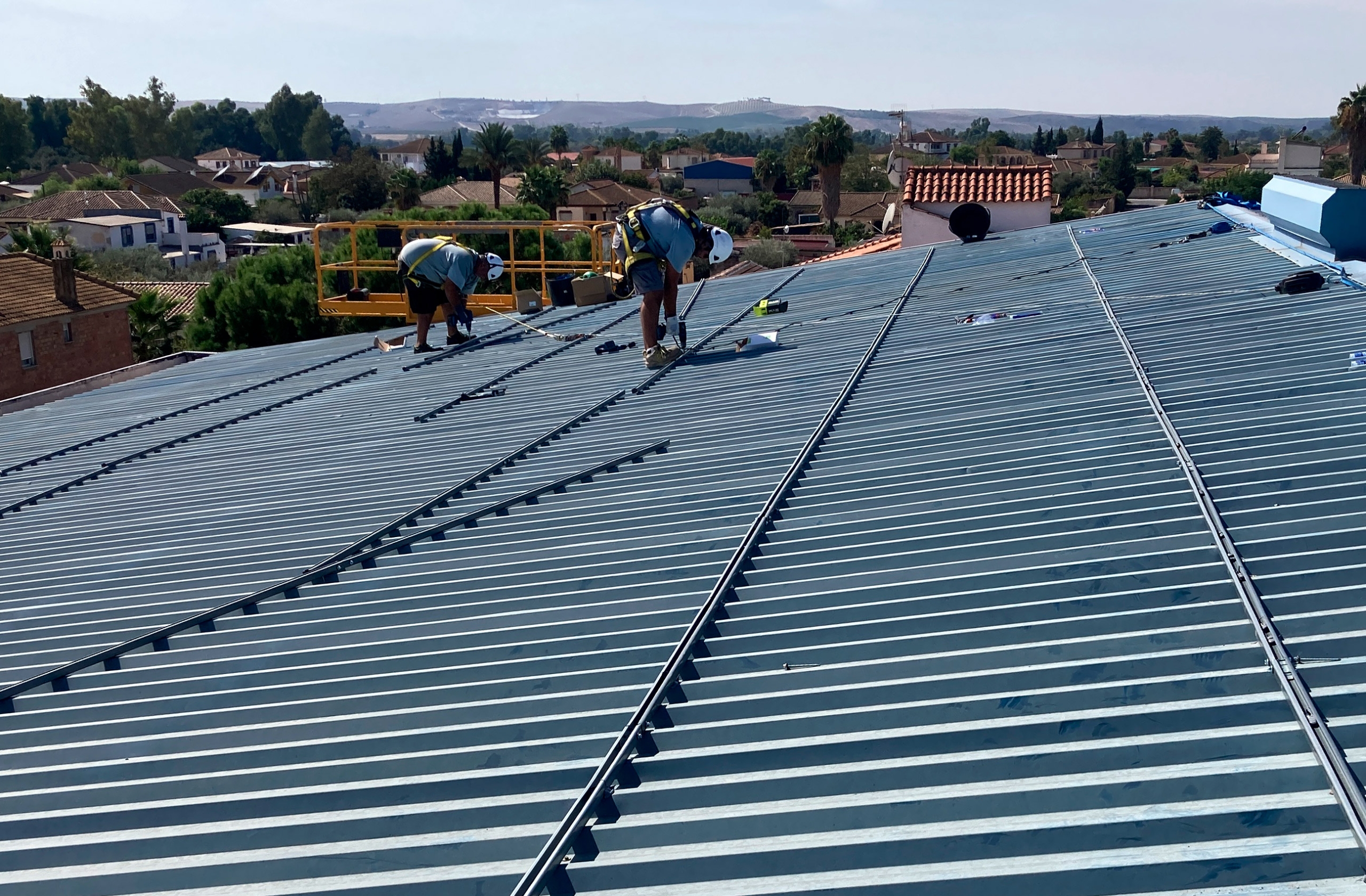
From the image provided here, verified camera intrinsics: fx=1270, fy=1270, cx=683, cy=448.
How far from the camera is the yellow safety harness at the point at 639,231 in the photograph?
12.1 m

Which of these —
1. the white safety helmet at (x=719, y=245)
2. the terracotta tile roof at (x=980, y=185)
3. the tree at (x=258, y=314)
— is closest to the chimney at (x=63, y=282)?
the tree at (x=258, y=314)

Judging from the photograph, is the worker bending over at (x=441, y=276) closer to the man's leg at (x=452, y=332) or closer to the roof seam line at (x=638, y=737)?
the man's leg at (x=452, y=332)

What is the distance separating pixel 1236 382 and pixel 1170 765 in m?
4.69

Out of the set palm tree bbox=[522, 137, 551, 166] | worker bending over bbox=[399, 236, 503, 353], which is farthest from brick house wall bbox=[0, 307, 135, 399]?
palm tree bbox=[522, 137, 551, 166]

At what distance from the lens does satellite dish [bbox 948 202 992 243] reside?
64.9 feet

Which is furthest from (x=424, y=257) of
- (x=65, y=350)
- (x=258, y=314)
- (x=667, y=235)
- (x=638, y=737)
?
(x=65, y=350)

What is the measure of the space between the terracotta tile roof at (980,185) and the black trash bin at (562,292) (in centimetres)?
842

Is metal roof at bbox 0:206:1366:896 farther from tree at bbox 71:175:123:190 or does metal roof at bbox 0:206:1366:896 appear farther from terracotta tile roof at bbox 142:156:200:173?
terracotta tile roof at bbox 142:156:200:173

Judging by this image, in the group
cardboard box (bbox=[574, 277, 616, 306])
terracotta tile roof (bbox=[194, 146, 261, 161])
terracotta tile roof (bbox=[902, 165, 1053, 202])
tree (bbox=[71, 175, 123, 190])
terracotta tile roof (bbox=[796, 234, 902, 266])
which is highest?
terracotta tile roof (bbox=[194, 146, 261, 161])

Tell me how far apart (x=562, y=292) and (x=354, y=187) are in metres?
93.1

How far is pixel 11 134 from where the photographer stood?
14100 centimetres

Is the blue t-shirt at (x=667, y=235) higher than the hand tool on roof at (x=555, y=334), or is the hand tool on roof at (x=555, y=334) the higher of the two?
the blue t-shirt at (x=667, y=235)

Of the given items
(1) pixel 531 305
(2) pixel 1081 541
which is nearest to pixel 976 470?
(2) pixel 1081 541

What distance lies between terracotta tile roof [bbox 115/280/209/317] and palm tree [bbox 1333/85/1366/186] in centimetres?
6451
